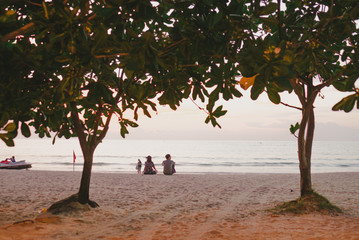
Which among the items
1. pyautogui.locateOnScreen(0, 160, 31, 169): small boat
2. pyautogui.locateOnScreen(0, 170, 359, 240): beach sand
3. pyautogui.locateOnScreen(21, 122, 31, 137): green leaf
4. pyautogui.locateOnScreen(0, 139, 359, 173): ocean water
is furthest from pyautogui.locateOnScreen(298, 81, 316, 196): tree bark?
pyautogui.locateOnScreen(0, 139, 359, 173): ocean water

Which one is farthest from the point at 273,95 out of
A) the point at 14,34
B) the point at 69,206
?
the point at 69,206

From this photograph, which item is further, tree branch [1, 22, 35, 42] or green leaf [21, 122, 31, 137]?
green leaf [21, 122, 31, 137]

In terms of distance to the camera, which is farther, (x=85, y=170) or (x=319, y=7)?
(x=85, y=170)

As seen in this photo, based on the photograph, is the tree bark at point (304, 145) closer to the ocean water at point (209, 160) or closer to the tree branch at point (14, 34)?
the tree branch at point (14, 34)

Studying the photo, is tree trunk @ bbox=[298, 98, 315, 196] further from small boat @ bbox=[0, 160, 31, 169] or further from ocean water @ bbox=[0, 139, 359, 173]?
ocean water @ bbox=[0, 139, 359, 173]

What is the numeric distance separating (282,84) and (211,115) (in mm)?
2066

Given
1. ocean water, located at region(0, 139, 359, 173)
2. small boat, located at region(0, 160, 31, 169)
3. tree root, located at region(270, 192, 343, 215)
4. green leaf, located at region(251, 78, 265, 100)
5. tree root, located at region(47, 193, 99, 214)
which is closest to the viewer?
green leaf, located at region(251, 78, 265, 100)

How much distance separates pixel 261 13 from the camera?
2.54 metres

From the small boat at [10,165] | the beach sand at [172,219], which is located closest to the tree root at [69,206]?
the beach sand at [172,219]

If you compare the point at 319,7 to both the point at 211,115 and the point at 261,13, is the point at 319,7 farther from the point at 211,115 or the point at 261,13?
the point at 211,115

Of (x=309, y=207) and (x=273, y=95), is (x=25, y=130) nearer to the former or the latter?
(x=273, y=95)

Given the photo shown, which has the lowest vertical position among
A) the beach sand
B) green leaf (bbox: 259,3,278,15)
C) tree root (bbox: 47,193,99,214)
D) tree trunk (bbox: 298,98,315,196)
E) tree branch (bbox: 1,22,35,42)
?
the beach sand

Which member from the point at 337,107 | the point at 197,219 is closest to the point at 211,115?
the point at 337,107

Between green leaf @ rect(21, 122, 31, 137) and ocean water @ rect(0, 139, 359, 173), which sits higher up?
green leaf @ rect(21, 122, 31, 137)
